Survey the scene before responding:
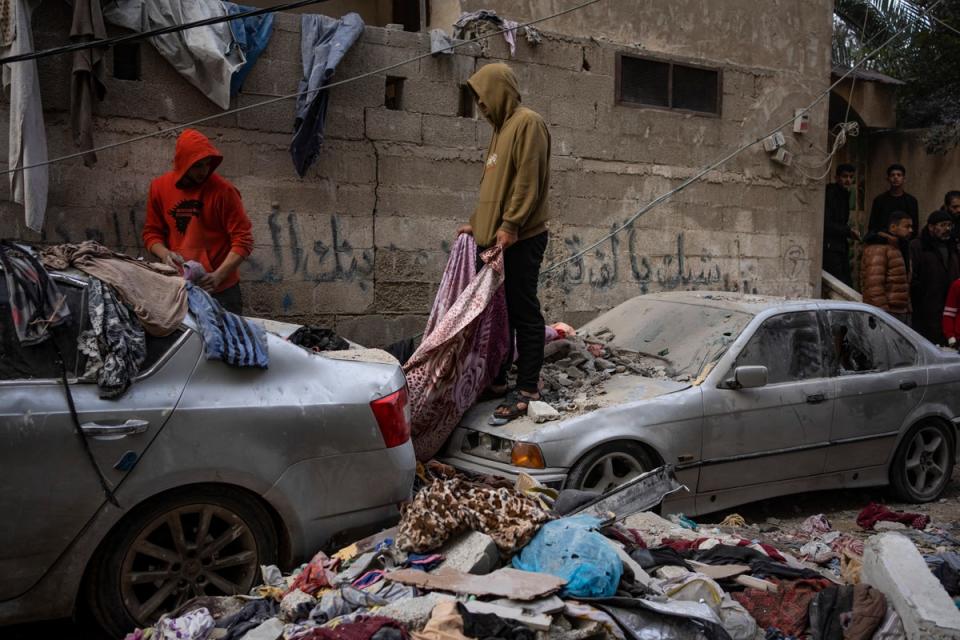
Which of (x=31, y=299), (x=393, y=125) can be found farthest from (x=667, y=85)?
(x=31, y=299)

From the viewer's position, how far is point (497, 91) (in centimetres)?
608

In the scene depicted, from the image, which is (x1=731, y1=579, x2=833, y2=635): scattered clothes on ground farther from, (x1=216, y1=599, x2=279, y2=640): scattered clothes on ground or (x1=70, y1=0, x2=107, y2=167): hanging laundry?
(x1=70, y1=0, x2=107, y2=167): hanging laundry

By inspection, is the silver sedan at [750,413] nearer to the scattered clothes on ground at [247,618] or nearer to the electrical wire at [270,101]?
the scattered clothes on ground at [247,618]

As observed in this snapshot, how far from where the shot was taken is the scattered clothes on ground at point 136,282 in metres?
4.08

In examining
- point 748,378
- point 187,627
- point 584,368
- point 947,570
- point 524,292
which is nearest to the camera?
point 187,627

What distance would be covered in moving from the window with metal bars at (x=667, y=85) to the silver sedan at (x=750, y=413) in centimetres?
344

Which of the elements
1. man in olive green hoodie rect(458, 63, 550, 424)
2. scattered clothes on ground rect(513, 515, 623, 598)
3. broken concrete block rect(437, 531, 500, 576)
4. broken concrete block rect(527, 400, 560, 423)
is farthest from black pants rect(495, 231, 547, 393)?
broken concrete block rect(437, 531, 500, 576)

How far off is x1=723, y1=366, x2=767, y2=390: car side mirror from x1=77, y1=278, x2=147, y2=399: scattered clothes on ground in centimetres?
348

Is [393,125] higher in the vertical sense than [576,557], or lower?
higher

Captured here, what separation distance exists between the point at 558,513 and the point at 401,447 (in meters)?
0.94

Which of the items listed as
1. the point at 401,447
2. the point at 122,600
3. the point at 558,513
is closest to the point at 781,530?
the point at 558,513

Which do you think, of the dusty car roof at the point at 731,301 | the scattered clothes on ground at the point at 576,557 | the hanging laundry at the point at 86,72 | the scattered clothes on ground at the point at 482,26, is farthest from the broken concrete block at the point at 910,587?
the scattered clothes on ground at the point at 482,26

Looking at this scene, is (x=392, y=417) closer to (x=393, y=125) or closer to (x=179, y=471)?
(x=179, y=471)

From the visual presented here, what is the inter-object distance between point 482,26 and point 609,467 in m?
4.83
